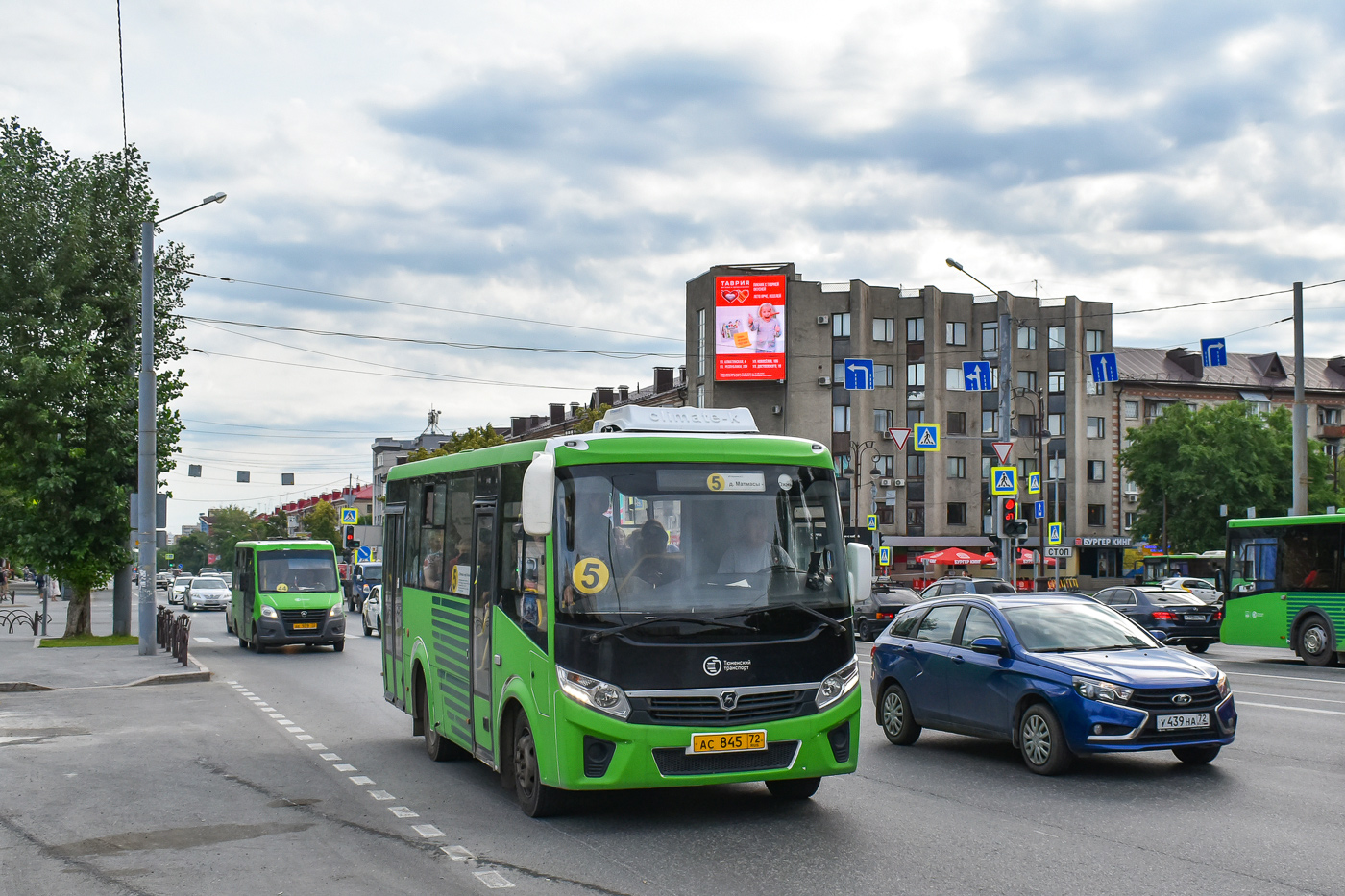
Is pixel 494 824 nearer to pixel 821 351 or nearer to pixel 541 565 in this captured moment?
pixel 541 565

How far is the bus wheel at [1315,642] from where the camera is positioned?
24.1 metres

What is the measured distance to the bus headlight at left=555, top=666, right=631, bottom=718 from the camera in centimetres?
829

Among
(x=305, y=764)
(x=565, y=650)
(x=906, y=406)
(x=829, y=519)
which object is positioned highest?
(x=906, y=406)


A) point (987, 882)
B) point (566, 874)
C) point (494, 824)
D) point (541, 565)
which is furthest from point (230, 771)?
point (987, 882)

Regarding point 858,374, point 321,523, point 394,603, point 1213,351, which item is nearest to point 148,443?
point 394,603

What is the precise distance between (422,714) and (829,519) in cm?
504

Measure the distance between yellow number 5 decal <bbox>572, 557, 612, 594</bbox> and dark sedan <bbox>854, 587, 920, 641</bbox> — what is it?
94.3 feet

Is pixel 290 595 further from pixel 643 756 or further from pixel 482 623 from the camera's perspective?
pixel 643 756

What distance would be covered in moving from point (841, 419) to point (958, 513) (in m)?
A: 8.82

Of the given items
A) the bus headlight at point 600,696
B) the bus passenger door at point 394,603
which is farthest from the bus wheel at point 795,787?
the bus passenger door at point 394,603

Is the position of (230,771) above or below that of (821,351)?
below

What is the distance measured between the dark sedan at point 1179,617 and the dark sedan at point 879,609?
7.22 m

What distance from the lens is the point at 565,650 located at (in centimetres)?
841

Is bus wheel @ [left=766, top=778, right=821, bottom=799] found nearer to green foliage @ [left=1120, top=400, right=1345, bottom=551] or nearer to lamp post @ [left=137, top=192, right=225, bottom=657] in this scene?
lamp post @ [left=137, top=192, right=225, bottom=657]
